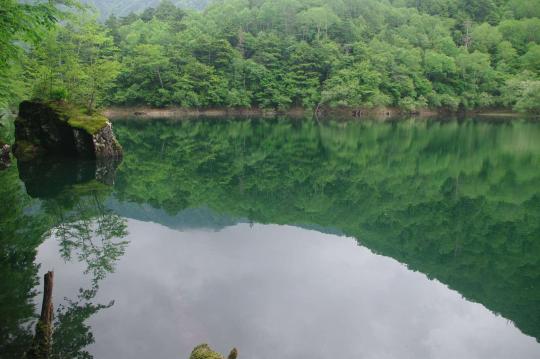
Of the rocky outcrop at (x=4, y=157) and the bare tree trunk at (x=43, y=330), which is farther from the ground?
the bare tree trunk at (x=43, y=330)

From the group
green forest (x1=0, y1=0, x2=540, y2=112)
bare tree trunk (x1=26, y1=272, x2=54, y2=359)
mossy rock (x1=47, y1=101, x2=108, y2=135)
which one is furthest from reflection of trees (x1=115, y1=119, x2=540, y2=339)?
green forest (x1=0, y1=0, x2=540, y2=112)

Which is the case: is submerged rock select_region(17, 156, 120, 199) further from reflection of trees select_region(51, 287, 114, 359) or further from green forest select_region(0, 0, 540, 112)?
green forest select_region(0, 0, 540, 112)

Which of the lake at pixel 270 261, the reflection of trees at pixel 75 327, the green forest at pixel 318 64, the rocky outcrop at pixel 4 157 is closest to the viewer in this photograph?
the reflection of trees at pixel 75 327

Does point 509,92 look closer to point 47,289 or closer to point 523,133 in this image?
point 523,133

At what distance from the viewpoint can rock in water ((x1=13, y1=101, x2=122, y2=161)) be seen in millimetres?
23422

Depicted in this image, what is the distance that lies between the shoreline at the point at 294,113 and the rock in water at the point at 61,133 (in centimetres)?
3998

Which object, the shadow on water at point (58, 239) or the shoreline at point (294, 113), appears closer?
the shadow on water at point (58, 239)

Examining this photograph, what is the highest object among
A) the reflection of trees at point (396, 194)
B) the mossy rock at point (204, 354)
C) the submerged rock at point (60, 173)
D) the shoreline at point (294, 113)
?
the mossy rock at point (204, 354)

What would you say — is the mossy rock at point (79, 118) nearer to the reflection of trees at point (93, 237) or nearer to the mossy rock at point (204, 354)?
the reflection of trees at point (93, 237)

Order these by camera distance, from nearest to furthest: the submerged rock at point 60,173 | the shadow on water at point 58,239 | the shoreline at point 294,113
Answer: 1. the shadow on water at point 58,239
2. the submerged rock at point 60,173
3. the shoreline at point 294,113

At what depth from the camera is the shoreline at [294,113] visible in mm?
67250

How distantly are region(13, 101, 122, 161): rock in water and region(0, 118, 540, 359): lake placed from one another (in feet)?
5.09

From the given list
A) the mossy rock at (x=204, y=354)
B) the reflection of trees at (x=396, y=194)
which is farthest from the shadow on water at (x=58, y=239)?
the reflection of trees at (x=396, y=194)

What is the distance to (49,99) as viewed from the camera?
25.5 metres
